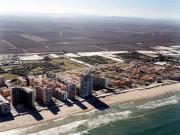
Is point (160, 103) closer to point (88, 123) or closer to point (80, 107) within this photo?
point (80, 107)

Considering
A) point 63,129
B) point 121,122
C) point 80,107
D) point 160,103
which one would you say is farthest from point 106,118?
point 160,103

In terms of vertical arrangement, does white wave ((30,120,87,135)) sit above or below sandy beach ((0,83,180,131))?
below

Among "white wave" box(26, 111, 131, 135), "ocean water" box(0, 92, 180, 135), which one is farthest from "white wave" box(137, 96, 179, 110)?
"white wave" box(26, 111, 131, 135)

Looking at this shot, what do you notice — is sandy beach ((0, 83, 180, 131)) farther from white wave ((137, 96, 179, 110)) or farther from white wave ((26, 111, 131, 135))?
white wave ((26, 111, 131, 135))

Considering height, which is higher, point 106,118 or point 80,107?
point 80,107

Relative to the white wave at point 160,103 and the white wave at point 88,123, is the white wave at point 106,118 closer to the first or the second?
the white wave at point 88,123

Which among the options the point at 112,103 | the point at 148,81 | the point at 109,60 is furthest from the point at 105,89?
the point at 109,60

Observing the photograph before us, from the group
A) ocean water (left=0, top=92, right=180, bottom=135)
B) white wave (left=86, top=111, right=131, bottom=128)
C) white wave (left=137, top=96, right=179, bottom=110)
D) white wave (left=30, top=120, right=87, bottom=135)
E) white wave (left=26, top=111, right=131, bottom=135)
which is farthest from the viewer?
white wave (left=137, top=96, right=179, bottom=110)
